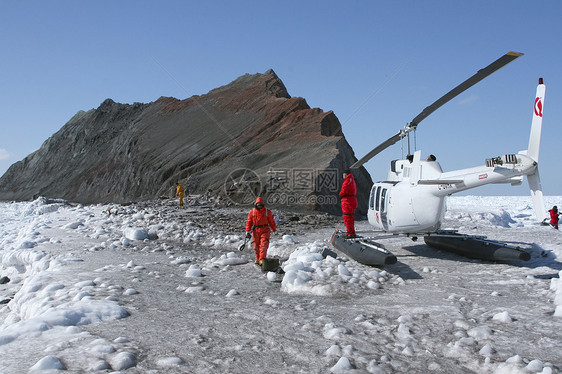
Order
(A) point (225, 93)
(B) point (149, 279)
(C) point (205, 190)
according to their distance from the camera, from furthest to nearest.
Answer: (A) point (225, 93) < (C) point (205, 190) < (B) point (149, 279)

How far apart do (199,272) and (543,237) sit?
9.67 metres

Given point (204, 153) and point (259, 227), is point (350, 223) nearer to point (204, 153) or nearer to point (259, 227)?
point (259, 227)

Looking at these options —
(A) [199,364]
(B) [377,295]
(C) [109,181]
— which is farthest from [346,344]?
Answer: (C) [109,181]

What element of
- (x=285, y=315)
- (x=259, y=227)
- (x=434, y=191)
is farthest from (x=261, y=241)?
(x=434, y=191)

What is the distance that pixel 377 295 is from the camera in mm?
6438

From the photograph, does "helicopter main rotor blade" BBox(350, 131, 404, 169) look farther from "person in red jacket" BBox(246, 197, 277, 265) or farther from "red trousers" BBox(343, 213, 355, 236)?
"person in red jacket" BBox(246, 197, 277, 265)

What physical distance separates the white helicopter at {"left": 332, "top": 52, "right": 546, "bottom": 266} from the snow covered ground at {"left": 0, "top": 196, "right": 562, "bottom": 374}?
1.15 feet

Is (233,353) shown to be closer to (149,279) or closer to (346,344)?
(346,344)

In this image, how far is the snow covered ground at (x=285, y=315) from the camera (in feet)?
12.9

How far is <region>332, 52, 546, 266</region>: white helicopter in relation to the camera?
23.8 feet

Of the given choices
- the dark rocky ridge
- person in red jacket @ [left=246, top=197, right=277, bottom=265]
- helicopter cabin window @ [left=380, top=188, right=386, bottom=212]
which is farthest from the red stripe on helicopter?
the dark rocky ridge

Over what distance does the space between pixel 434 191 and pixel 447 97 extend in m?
1.92

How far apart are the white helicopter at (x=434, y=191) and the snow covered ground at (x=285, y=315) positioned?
35 cm

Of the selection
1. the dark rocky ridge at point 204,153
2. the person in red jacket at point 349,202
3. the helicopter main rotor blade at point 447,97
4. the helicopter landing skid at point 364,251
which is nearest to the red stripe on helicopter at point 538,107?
the helicopter main rotor blade at point 447,97
